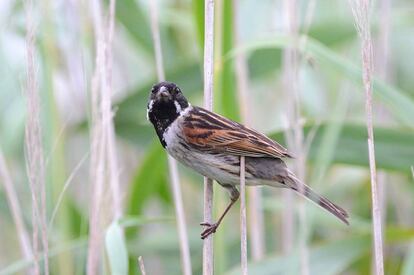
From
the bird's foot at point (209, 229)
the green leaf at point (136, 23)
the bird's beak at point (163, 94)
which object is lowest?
the bird's foot at point (209, 229)

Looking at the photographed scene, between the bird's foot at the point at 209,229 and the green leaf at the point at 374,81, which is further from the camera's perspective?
the green leaf at the point at 374,81

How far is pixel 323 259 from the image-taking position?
11.1ft

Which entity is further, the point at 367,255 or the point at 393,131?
the point at 367,255

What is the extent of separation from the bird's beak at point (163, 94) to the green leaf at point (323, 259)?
0.86m

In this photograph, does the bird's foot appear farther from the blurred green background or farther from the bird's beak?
the bird's beak

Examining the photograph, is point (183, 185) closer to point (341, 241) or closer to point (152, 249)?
point (152, 249)

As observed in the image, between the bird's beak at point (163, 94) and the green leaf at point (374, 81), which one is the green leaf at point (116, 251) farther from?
the green leaf at point (374, 81)

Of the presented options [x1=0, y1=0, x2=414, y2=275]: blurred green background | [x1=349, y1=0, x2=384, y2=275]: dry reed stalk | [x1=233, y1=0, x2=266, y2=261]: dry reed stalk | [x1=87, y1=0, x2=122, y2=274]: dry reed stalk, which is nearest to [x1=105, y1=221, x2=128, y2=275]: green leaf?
[x1=87, y1=0, x2=122, y2=274]: dry reed stalk

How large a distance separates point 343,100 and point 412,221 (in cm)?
106

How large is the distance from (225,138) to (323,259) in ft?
2.71

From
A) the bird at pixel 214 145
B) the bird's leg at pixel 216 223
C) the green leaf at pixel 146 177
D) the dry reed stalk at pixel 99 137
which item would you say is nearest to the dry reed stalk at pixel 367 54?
the bird at pixel 214 145

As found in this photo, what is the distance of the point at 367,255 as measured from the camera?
3.98m

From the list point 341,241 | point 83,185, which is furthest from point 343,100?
point 83,185

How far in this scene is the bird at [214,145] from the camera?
9.21ft
